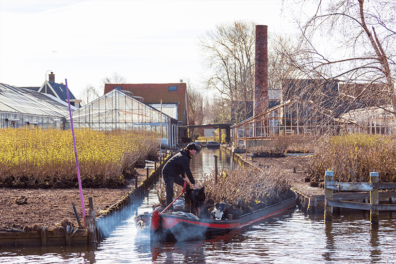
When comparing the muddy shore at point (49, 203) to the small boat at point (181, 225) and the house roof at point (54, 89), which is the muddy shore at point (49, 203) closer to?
the small boat at point (181, 225)

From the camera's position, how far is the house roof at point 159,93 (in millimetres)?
71062

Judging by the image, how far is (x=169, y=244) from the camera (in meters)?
10.4

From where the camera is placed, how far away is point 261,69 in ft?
131

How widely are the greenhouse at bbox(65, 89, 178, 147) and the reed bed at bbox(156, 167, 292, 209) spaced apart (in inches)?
1096

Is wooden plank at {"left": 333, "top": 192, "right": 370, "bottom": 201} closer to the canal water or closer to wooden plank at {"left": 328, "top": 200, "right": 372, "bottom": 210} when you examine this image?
wooden plank at {"left": 328, "top": 200, "right": 372, "bottom": 210}

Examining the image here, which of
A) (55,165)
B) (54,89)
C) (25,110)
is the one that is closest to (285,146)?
(25,110)

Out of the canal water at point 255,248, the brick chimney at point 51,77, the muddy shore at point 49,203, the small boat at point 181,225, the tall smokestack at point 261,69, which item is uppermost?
the brick chimney at point 51,77

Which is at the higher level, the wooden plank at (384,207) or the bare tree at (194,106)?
the bare tree at (194,106)

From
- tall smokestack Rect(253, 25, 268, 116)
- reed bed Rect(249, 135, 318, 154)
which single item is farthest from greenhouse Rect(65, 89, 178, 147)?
reed bed Rect(249, 135, 318, 154)

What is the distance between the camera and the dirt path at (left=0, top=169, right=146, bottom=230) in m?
10.5

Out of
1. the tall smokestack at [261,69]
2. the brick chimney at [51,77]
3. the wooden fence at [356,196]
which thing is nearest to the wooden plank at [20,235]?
the wooden fence at [356,196]

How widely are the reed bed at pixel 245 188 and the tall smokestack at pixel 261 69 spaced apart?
80.9ft

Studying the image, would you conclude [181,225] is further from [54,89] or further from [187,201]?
[54,89]

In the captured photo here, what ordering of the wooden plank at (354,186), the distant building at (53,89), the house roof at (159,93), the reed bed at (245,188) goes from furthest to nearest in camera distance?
the house roof at (159,93)
the distant building at (53,89)
the reed bed at (245,188)
the wooden plank at (354,186)
